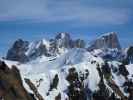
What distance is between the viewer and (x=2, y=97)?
190m

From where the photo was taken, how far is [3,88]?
19825 centimetres

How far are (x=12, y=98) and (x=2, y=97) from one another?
8150 millimetres

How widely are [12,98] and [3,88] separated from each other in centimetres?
588

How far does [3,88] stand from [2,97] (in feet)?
29.3

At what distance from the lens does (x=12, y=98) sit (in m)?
197
